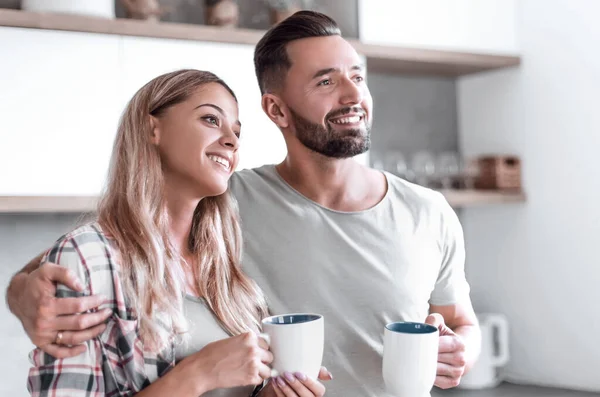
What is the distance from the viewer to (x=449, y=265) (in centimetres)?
141

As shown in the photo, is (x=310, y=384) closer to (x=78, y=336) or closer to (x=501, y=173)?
(x=78, y=336)

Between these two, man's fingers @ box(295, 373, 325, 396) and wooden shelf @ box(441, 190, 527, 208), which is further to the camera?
wooden shelf @ box(441, 190, 527, 208)

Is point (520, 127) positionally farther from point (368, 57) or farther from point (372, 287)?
point (372, 287)

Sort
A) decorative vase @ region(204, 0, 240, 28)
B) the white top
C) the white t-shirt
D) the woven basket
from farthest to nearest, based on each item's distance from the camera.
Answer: the woven basket → decorative vase @ region(204, 0, 240, 28) → the white t-shirt → the white top

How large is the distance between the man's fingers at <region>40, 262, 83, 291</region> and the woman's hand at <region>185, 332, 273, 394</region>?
0.19m

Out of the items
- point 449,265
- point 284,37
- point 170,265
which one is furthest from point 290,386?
point 284,37

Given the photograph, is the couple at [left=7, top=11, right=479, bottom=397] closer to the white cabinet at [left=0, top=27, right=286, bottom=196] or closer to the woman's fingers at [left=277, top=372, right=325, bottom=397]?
the woman's fingers at [left=277, top=372, right=325, bottom=397]

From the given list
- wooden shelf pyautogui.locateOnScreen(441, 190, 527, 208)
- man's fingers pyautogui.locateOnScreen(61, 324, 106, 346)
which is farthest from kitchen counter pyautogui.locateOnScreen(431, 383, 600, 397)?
man's fingers pyautogui.locateOnScreen(61, 324, 106, 346)

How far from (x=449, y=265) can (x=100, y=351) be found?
68 centimetres

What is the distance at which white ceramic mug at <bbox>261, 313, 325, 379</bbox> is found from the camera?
3.31 ft

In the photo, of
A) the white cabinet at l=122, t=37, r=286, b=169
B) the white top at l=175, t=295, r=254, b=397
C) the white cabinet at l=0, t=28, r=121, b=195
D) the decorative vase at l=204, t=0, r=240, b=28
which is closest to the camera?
the white top at l=175, t=295, r=254, b=397

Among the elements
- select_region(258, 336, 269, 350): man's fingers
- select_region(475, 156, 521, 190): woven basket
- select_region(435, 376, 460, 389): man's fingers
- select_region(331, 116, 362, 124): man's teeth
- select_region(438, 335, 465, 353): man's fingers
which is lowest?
select_region(435, 376, 460, 389): man's fingers

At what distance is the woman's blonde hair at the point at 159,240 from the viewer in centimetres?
107

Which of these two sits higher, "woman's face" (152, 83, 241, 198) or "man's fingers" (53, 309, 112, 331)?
"woman's face" (152, 83, 241, 198)
